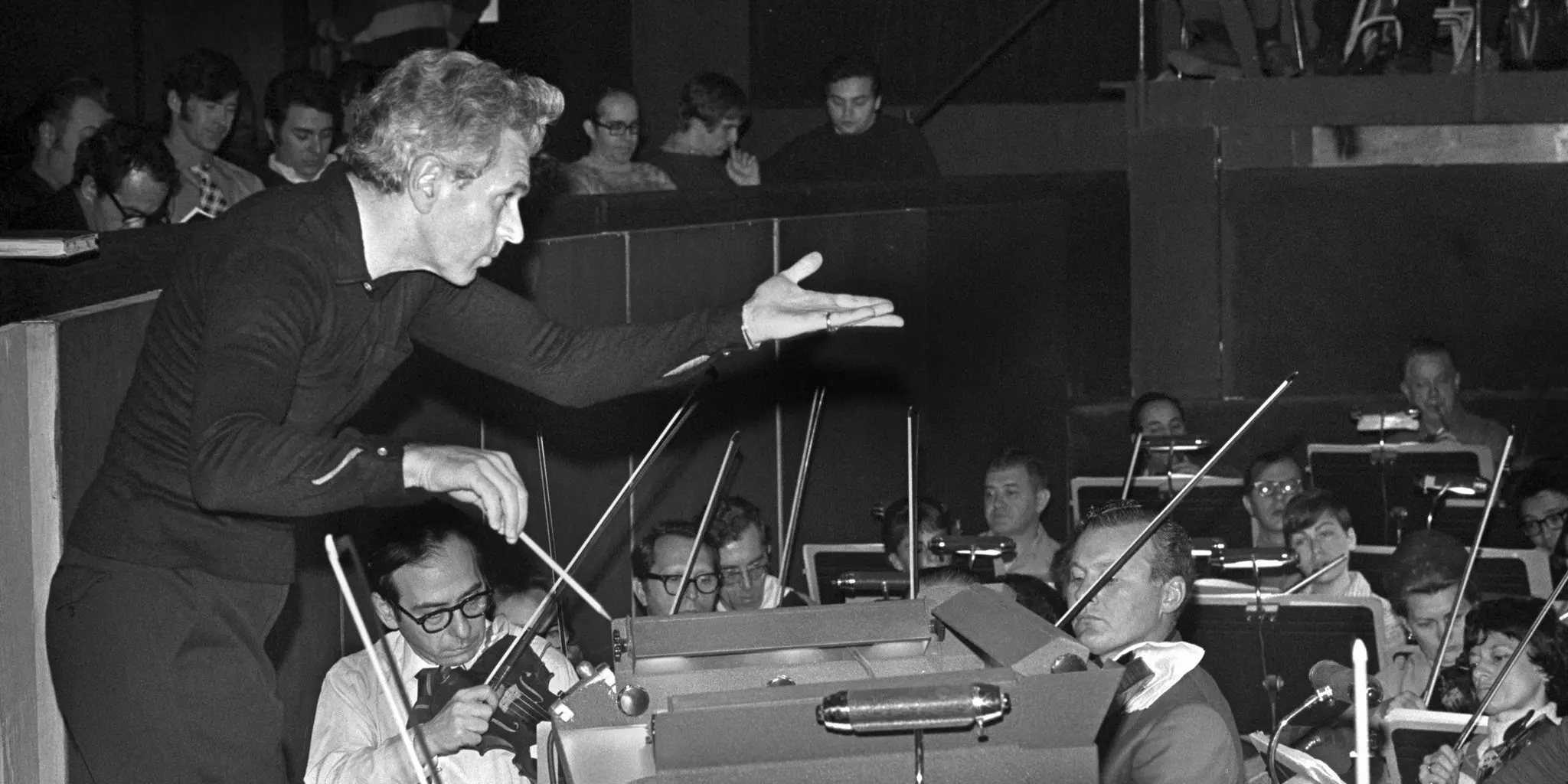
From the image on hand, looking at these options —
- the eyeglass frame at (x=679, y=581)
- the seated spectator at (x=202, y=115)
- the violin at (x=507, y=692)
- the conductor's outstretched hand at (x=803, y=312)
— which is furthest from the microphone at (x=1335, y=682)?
the seated spectator at (x=202, y=115)

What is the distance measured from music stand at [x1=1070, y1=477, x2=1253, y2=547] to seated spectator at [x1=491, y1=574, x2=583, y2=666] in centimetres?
183

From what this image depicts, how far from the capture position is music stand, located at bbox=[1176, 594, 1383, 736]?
3.74 meters

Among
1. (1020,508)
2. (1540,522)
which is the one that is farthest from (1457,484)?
(1020,508)

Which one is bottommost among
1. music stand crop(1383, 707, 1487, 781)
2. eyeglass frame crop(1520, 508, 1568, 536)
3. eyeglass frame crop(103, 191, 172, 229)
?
music stand crop(1383, 707, 1487, 781)

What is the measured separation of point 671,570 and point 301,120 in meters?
1.72

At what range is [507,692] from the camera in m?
3.04

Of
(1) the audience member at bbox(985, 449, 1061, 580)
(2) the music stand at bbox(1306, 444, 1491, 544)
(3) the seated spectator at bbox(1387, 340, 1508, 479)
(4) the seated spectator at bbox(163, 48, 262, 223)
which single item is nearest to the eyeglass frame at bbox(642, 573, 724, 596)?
(1) the audience member at bbox(985, 449, 1061, 580)

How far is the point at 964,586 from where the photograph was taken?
188 centimetres

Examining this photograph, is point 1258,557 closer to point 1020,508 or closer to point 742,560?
point 742,560

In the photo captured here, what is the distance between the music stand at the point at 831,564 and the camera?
4508mm

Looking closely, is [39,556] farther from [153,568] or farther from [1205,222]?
[1205,222]

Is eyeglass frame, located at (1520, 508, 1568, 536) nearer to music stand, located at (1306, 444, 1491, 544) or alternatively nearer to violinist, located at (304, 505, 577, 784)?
music stand, located at (1306, 444, 1491, 544)

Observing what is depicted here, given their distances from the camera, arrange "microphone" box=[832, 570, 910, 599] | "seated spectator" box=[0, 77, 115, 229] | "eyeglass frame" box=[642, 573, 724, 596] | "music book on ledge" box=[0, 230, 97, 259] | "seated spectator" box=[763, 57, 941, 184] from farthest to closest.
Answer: "seated spectator" box=[763, 57, 941, 184], "seated spectator" box=[0, 77, 115, 229], "eyeglass frame" box=[642, 573, 724, 596], "microphone" box=[832, 570, 910, 599], "music book on ledge" box=[0, 230, 97, 259]

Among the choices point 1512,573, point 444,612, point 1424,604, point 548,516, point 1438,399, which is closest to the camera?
point 444,612
